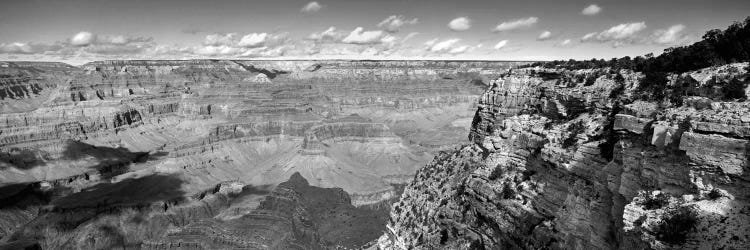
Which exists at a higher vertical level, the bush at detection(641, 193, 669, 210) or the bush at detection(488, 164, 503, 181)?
the bush at detection(641, 193, 669, 210)

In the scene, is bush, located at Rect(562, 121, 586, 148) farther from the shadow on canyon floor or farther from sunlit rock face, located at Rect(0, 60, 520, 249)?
the shadow on canyon floor

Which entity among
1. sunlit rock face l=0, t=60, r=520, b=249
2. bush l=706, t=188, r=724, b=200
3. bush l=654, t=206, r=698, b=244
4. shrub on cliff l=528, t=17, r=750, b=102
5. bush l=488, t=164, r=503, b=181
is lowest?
sunlit rock face l=0, t=60, r=520, b=249

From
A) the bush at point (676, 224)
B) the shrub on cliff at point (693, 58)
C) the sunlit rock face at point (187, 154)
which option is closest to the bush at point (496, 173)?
the shrub on cliff at point (693, 58)

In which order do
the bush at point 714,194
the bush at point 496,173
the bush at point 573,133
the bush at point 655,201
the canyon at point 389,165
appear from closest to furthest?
1. the bush at point 714,194
2. the bush at point 655,201
3. the canyon at point 389,165
4. the bush at point 573,133
5. the bush at point 496,173

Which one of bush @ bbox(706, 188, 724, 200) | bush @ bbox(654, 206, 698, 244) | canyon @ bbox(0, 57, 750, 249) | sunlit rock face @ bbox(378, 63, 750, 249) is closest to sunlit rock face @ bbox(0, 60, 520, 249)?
canyon @ bbox(0, 57, 750, 249)

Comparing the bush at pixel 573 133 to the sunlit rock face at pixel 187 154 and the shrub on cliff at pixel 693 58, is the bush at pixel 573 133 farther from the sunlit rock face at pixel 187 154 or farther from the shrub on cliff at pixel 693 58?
the sunlit rock face at pixel 187 154

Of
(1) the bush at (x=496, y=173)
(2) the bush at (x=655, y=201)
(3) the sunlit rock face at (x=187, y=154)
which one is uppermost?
(2) the bush at (x=655, y=201)

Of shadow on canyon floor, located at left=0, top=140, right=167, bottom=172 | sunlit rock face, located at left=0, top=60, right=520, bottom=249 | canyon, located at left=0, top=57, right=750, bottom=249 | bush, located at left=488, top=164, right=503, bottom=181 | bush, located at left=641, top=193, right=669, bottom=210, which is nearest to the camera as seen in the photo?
bush, located at left=641, top=193, right=669, bottom=210
